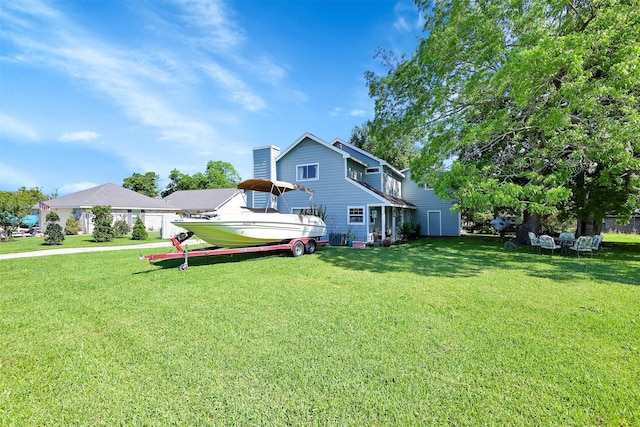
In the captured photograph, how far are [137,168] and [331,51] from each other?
4584 centimetres

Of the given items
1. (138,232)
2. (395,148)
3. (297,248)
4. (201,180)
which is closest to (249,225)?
(297,248)

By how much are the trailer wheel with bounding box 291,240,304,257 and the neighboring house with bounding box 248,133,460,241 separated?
3345mm

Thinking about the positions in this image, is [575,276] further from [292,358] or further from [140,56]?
[140,56]

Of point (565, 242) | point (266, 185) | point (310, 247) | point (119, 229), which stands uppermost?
point (266, 185)

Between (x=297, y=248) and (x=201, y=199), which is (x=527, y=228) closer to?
(x=297, y=248)

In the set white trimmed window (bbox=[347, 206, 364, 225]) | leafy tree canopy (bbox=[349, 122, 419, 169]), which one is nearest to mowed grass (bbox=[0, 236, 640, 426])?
white trimmed window (bbox=[347, 206, 364, 225])

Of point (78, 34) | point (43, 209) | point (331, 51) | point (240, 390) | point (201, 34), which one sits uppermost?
point (331, 51)

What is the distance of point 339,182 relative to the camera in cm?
1636

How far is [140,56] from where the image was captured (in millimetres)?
11070

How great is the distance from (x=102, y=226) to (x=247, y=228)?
14253 mm

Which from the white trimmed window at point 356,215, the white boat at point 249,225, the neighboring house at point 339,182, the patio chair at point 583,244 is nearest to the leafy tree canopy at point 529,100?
the patio chair at point 583,244

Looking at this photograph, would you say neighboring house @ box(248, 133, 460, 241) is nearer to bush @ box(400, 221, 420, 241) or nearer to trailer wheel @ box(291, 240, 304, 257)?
bush @ box(400, 221, 420, 241)

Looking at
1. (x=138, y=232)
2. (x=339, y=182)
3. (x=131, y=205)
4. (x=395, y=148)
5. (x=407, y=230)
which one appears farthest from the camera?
(x=131, y=205)

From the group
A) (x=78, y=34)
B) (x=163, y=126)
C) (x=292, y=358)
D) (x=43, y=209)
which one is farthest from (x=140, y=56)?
(x=43, y=209)
